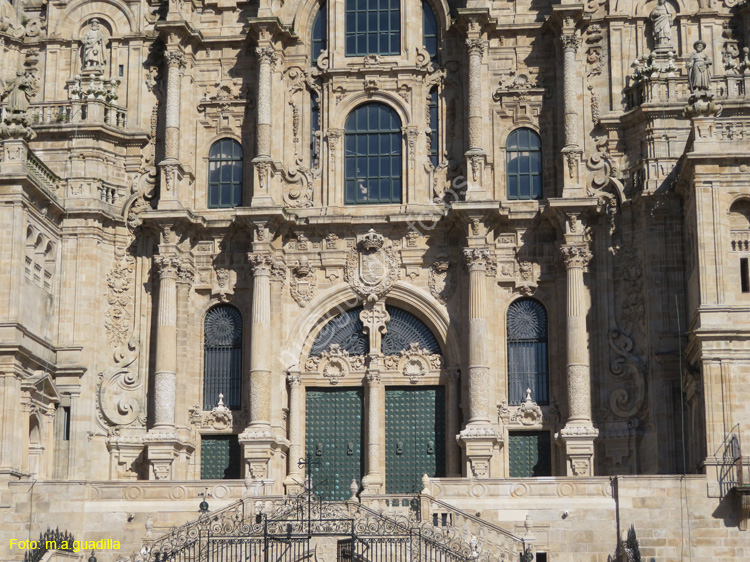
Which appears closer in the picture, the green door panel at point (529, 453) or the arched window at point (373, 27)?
the green door panel at point (529, 453)

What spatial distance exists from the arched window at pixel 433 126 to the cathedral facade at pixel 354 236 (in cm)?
6

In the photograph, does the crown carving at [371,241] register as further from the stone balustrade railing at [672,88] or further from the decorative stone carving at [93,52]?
the decorative stone carving at [93,52]

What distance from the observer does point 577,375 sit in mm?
38062

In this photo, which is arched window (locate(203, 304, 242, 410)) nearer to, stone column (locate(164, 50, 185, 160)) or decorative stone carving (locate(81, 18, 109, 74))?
stone column (locate(164, 50, 185, 160))

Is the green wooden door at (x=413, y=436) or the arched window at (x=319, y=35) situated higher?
the arched window at (x=319, y=35)

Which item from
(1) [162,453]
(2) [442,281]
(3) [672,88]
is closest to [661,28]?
(3) [672,88]

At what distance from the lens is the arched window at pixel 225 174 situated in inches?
1636

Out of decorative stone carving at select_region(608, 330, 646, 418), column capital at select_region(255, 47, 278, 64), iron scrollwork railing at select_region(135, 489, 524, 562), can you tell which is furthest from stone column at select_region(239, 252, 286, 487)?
decorative stone carving at select_region(608, 330, 646, 418)

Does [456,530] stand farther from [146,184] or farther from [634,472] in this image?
[146,184]

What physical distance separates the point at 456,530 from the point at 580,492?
136 inches

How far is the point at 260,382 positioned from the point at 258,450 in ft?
5.98

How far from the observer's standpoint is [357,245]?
4059cm

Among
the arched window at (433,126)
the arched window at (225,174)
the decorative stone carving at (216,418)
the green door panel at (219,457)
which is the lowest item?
the green door panel at (219,457)

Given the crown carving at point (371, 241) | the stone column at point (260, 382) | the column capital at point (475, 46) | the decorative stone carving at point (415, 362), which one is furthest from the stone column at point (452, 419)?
the column capital at point (475, 46)
